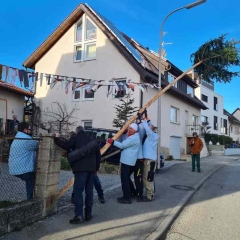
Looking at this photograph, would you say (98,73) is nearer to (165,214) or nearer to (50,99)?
(50,99)

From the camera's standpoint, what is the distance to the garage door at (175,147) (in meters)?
23.3

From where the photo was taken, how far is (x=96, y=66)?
20297mm

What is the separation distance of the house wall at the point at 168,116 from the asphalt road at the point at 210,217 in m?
10.8

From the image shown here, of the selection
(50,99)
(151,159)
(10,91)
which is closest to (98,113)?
(50,99)

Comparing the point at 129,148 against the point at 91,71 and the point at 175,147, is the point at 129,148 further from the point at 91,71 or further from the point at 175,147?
the point at 175,147

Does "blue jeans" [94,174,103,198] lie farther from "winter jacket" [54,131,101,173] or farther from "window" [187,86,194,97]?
"window" [187,86,194,97]

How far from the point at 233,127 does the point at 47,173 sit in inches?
2086

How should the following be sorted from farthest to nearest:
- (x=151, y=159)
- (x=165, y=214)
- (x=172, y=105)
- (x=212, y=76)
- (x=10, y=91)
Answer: (x=172, y=105)
(x=10, y=91)
(x=212, y=76)
(x=151, y=159)
(x=165, y=214)

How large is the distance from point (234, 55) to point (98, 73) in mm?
12767

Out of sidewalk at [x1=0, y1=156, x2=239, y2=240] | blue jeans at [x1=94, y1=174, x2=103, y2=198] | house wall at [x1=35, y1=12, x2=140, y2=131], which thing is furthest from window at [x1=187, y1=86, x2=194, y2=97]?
blue jeans at [x1=94, y1=174, x2=103, y2=198]

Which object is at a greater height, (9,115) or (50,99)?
(50,99)

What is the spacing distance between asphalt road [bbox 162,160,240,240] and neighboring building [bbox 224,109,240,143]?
44437mm

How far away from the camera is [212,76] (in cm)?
888

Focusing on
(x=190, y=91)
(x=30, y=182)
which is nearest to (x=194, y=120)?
(x=190, y=91)
